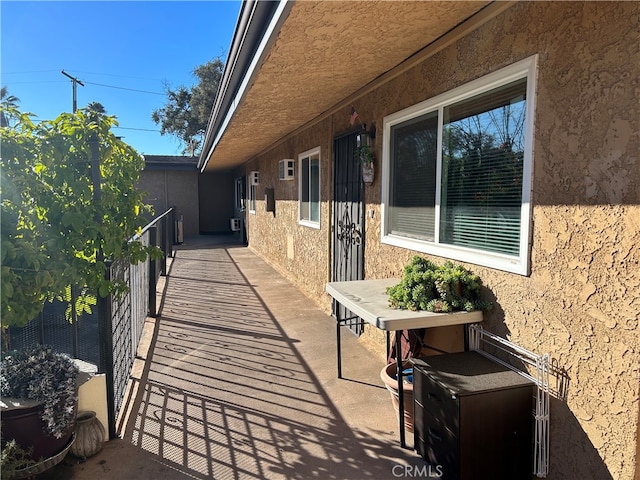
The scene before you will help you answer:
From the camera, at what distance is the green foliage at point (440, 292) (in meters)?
2.60

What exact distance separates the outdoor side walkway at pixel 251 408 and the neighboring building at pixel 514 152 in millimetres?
916

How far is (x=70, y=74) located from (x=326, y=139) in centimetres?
2474

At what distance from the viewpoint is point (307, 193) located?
22.6ft

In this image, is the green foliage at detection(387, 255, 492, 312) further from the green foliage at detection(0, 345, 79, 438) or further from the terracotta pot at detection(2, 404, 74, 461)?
the terracotta pot at detection(2, 404, 74, 461)

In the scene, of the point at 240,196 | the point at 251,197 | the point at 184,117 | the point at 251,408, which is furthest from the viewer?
the point at 184,117

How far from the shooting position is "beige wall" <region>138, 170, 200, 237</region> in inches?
620

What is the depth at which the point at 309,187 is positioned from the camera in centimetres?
668

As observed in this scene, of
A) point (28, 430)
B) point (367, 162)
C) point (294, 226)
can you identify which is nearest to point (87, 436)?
point (28, 430)

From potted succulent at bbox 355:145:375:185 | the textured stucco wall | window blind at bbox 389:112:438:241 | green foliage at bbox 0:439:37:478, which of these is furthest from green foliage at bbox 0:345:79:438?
the textured stucco wall

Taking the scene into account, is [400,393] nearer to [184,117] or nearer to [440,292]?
[440,292]

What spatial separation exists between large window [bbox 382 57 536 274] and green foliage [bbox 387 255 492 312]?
0.55 ft

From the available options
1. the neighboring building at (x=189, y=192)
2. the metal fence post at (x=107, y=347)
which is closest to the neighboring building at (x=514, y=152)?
the metal fence post at (x=107, y=347)

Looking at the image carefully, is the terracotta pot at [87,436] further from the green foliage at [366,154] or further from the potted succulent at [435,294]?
the green foliage at [366,154]

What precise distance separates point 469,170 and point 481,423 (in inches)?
63.7
